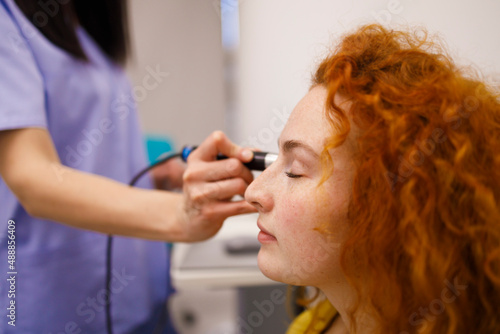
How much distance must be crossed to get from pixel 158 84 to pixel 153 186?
28cm

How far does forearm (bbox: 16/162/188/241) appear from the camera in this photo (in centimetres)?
58

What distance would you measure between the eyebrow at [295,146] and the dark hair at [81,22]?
1.66ft

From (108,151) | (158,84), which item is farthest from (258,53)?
(108,151)

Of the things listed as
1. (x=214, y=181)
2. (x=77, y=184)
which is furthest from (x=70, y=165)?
(x=214, y=181)

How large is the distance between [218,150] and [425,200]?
0.37 m

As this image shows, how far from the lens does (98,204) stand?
616 millimetres

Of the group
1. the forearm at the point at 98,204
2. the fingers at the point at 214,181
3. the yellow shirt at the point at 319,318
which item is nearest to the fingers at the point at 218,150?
the fingers at the point at 214,181

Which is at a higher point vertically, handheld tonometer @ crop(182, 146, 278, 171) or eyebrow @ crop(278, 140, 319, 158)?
eyebrow @ crop(278, 140, 319, 158)

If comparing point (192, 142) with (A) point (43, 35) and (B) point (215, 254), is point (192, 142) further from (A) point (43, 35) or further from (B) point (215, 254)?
(A) point (43, 35)

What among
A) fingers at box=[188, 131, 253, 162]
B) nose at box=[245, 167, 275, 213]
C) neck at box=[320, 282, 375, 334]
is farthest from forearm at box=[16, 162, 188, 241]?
neck at box=[320, 282, 375, 334]

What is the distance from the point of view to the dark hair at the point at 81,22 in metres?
0.66

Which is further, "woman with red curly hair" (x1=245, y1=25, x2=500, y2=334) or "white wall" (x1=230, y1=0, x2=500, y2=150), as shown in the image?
"white wall" (x1=230, y1=0, x2=500, y2=150)

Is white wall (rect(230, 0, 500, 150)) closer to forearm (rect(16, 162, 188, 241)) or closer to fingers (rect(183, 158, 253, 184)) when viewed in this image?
fingers (rect(183, 158, 253, 184))

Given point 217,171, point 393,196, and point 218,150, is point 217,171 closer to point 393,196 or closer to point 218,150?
point 218,150
